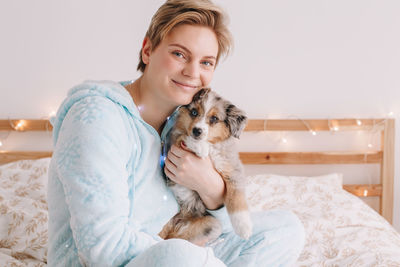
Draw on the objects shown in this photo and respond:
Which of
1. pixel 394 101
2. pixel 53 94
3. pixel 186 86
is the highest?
pixel 186 86

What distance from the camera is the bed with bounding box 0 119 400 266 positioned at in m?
1.64

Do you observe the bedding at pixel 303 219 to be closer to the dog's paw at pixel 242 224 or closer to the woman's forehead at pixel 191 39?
the dog's paw at pixel 242 224

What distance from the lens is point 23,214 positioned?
1.77 m

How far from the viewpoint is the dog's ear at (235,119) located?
1332mm

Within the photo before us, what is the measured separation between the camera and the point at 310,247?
5.72ft

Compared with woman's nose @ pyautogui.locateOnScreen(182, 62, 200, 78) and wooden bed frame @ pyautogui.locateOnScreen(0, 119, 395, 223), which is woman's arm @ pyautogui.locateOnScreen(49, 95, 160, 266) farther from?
wooden bed frame @ pyautogui.locateOnScreen(0, 119, 395, 223)

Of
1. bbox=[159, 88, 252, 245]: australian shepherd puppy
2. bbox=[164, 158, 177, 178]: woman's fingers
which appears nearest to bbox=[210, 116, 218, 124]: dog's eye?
bbox=[159, 88, 252, 245]: australian shepherd puppy

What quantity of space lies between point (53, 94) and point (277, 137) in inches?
85.0

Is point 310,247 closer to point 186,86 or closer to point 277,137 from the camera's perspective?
point 186,86

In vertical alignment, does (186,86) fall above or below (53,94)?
above

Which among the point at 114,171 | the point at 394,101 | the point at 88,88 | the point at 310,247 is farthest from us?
the point at 394,101

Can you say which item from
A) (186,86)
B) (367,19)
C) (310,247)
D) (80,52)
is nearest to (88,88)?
(186,86)

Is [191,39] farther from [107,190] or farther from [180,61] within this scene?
[107,190]

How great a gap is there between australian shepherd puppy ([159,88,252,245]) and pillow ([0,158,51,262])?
0.79 metres
